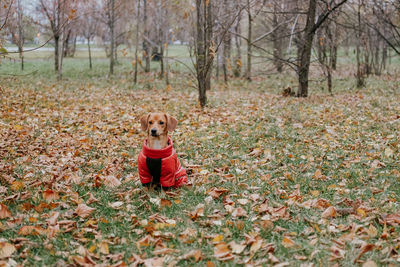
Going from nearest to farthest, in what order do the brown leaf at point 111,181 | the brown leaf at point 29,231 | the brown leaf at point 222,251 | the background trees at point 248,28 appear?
the brown leaf at point 222,251
the brown leaf at point 29,231
the brown leaf at point 111,181
the background trees at point 248,28

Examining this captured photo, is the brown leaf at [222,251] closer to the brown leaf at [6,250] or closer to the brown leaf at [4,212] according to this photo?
the brown leaf at [6,250]

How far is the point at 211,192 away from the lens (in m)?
4.73

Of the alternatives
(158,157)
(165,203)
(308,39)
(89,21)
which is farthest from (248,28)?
(89,21)

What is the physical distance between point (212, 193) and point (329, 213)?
151 cm

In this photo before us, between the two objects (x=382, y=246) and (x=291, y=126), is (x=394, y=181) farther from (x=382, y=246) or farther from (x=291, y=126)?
(x=291, y=126)

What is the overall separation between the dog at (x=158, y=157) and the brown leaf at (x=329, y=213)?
194cm

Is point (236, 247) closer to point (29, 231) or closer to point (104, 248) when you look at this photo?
point (104, 248)

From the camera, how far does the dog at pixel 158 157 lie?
4.49m

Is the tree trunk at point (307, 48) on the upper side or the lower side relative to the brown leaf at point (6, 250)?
upper

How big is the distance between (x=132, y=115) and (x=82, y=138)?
96.5 inches

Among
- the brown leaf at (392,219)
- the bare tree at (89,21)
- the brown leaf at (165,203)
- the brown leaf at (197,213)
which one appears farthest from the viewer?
the bare tree at (89,21)

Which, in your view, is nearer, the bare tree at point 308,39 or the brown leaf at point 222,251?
the brown leaf at point 222,251

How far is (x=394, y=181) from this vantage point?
193 inches

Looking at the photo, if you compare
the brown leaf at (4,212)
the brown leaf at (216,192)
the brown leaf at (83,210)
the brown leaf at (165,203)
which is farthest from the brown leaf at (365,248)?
the brown leaf at (4,212)
